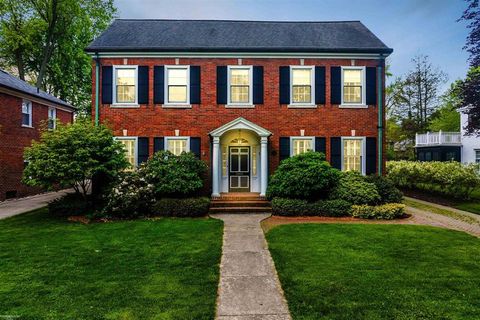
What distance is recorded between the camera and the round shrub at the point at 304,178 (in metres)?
11.2

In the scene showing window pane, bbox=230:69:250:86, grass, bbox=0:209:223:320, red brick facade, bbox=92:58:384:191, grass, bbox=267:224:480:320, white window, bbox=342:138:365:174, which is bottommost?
grass, bbox=0:209:223:320

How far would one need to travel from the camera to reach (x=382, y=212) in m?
→ 10.8

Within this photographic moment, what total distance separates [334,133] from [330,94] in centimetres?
184

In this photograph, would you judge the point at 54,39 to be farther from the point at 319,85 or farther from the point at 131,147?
the point at 319,85

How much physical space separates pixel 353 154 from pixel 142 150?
996 centimetres

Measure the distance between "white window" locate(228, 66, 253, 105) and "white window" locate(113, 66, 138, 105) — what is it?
4.45 meters

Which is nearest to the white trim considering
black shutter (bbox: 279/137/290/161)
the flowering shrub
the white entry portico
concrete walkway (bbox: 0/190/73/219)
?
the white entry portico

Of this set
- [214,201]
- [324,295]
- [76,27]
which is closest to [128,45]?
[214,201]

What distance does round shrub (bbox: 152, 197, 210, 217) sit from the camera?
10992 millimetres

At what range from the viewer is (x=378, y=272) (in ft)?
18.5

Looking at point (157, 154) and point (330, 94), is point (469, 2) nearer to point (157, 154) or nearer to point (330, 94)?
point (330, 94)

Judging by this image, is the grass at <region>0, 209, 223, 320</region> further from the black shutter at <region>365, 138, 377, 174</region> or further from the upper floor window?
the black shutter at <region>365, 138, 377, 174</region>

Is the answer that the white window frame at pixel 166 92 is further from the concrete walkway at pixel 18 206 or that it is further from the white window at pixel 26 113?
the white window at pixel 26 113

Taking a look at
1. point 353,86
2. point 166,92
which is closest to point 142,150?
point 166,92
